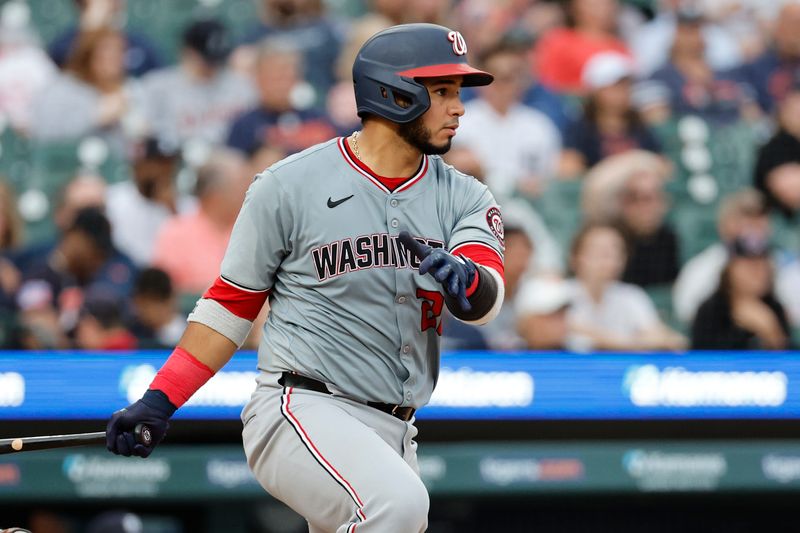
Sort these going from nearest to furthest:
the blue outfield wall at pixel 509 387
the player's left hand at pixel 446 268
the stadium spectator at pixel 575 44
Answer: the player's left hand at pixel 446 268
the blue outfield wall at pixel 509 387
the stadium spectator at pixel 575 44

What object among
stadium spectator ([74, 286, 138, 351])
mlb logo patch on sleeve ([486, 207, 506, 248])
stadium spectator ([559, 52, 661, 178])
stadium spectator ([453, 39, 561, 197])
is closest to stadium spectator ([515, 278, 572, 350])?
stadium spectator ([453, 39, 561, 197])

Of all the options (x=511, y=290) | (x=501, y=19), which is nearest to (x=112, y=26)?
(x=501, y=19)

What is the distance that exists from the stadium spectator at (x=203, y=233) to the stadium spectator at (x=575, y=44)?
1841 millimetres

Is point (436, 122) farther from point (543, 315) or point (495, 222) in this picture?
point (543, 315)

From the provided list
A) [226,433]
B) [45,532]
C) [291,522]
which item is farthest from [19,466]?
[291,522]

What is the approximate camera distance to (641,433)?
6148 mm

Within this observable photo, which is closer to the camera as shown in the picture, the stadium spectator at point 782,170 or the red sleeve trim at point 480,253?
the red sleeve trim at point 480,253

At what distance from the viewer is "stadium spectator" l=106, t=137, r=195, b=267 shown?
21.2ft

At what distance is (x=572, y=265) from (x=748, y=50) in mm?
1805

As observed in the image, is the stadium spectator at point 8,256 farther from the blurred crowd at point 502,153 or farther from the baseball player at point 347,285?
the baseball player at point 347,285

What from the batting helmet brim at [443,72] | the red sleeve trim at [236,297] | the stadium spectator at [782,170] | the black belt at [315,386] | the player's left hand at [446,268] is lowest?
the black belt at [315,386]

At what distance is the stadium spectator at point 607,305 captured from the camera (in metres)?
6.23

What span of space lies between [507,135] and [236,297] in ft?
12.6

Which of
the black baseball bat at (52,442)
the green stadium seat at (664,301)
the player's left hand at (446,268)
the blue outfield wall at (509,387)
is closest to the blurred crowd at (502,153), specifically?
the green stadium seat at (664,301)
